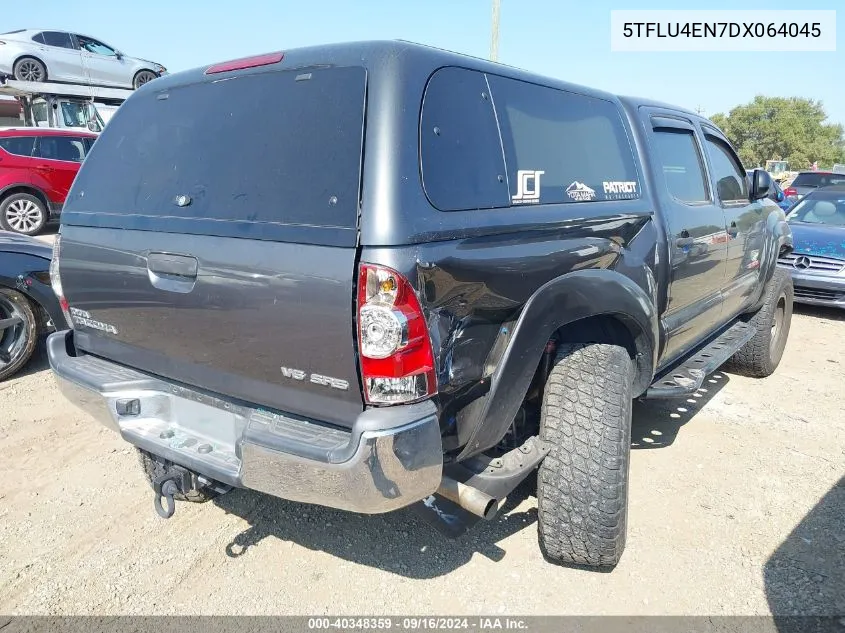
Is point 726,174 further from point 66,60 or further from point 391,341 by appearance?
point 66,60

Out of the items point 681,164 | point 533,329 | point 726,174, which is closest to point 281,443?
point 533,329

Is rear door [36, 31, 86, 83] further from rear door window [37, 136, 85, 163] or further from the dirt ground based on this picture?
the dirt ground

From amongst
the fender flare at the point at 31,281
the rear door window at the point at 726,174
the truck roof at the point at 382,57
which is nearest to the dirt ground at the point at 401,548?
the fender flare at the point at 31,281

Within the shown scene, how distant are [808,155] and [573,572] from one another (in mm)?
54913

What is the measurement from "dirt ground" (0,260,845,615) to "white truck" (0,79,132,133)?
42.1 feet

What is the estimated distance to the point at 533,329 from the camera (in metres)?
2.21

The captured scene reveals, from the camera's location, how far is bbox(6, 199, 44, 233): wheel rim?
10.2 meters

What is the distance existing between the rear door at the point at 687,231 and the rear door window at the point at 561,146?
34 cm

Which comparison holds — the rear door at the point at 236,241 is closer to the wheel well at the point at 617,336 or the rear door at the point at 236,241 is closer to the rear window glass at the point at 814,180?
the wheel well at the point at 617,336

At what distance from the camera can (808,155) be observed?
47.7m

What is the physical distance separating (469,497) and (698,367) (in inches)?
83.0

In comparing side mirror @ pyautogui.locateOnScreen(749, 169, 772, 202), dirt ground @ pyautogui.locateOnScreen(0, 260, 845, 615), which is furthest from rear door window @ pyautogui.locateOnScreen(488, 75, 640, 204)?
side mirror @ pyautogui.locateOnScreen(749, 169, 772, 202)

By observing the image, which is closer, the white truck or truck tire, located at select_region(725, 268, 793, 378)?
truck tire, located at select_region(725, 268, 793, 378)

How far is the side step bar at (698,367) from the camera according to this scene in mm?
3174
